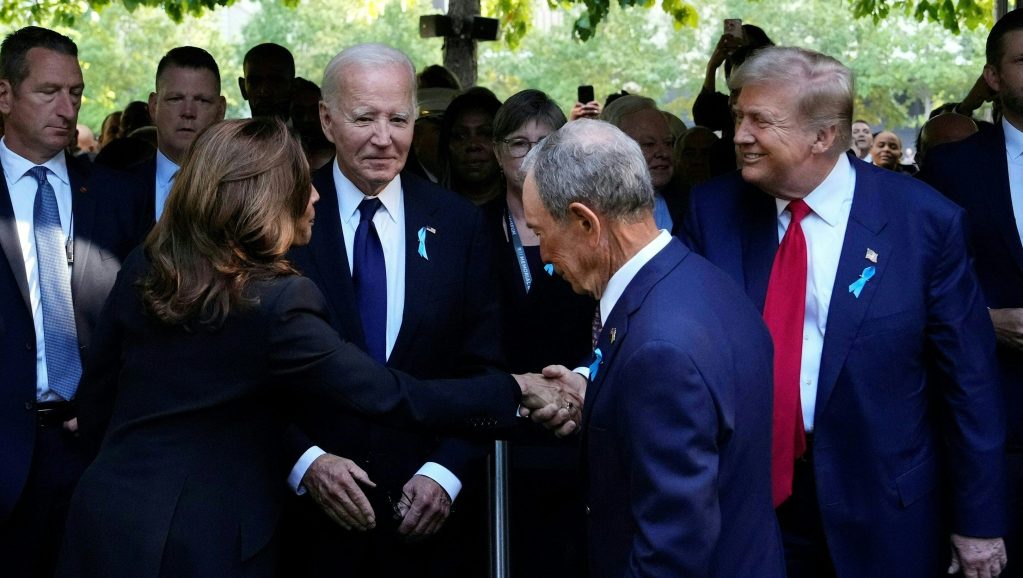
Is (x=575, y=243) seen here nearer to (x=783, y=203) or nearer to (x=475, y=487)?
(x=783, y=203)

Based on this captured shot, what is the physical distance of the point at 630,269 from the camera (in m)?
2.86

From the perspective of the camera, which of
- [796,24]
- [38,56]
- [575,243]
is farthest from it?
[796,24]

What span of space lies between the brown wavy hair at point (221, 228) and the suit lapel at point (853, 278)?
5.01 feet

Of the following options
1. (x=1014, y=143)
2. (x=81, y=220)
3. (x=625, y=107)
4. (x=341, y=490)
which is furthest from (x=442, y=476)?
(x=625, y=107)

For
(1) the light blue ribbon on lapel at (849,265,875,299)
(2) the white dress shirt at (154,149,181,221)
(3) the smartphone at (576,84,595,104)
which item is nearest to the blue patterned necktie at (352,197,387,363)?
(1) the light blue ribbon on lapel at (849,265,875,299)

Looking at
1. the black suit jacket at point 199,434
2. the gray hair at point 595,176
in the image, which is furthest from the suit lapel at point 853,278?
the black suit jacket at point 199,434

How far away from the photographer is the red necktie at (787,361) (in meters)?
3.65

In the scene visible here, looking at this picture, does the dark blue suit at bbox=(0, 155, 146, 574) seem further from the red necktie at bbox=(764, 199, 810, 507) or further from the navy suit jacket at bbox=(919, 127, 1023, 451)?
the navy suit jacket at bbox=(919, 127, 1023, 451)

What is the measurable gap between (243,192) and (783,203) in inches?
64.5

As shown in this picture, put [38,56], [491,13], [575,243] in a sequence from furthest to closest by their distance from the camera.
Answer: [491,13] → [38,56] → [575,243]

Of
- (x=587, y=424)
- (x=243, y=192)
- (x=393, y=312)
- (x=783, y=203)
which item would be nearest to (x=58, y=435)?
(x=393, y=312)

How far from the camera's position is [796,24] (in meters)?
33.0

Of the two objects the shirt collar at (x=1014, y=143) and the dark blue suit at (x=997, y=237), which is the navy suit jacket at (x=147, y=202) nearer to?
the dark blue suit at (x=997, y=237)

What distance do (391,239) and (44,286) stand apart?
1274 mm
